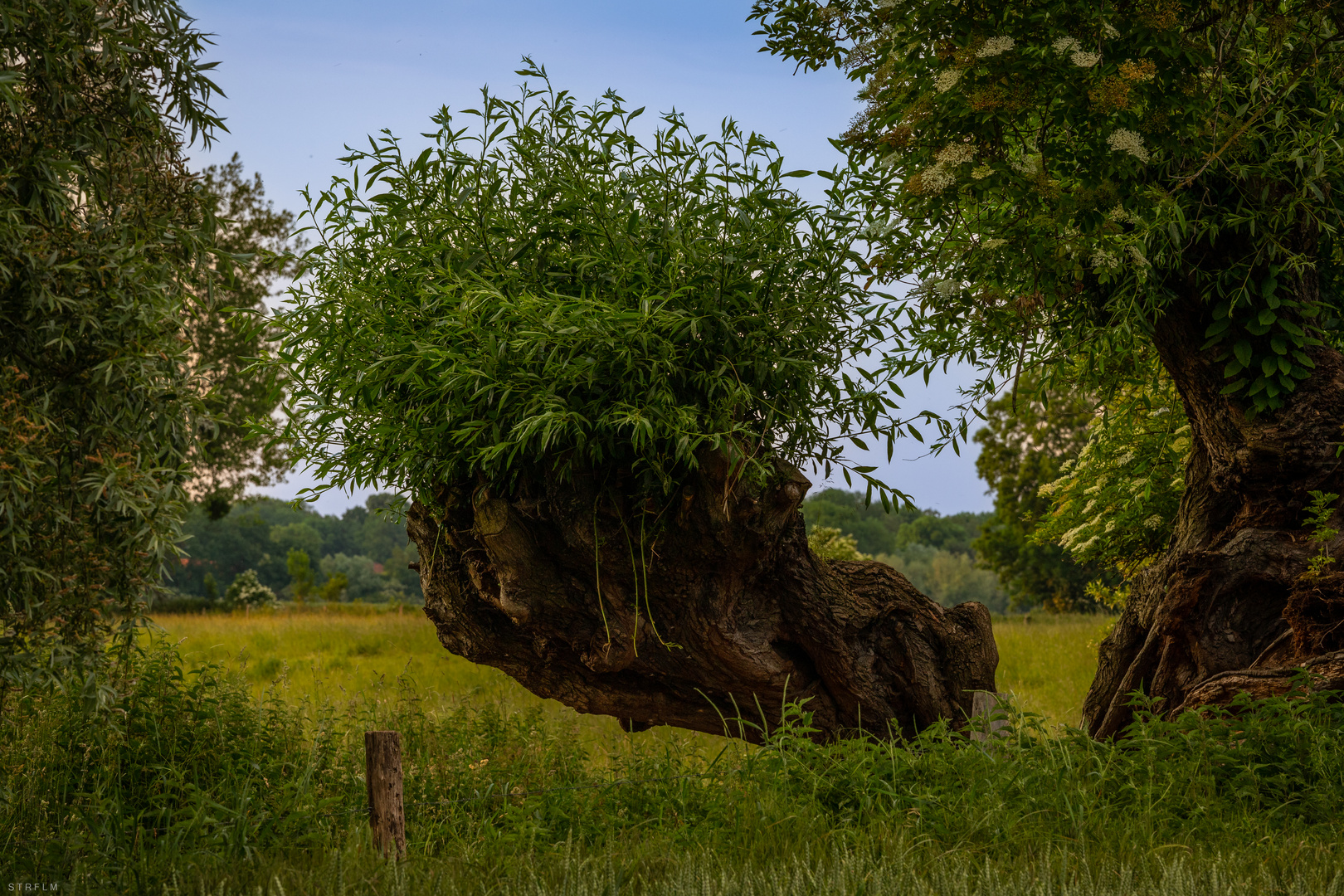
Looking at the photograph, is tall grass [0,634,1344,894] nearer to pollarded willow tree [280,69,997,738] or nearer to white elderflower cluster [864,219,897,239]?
pollarded willow tree [280,69,997,738]

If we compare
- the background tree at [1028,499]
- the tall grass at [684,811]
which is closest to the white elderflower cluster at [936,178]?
the tall grass at [684,811]

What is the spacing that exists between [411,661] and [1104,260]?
9.94m

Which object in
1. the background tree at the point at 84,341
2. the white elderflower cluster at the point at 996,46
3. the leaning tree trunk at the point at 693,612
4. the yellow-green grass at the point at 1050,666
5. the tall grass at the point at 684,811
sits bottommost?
the yellow-green grass at the point at 1050,666

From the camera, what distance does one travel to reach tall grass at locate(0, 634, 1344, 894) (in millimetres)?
3508

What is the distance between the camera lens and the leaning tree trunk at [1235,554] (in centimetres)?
600

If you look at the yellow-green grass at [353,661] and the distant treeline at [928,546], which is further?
the distant treeline at [928,546]

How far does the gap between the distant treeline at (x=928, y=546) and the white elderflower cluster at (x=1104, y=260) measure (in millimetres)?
34653

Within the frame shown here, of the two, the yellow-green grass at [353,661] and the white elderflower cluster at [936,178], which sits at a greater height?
the white elderflower cluster at [936,178]

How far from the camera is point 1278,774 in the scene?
4.50m

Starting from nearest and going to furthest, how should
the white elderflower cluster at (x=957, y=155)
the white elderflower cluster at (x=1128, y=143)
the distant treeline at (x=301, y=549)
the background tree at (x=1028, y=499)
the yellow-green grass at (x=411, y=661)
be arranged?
1. the white elderflower cluster at (x=1128, y=143)
2. the white elderflower cluster at (x=957, y=155)
3. the yellow-green grass at (x=411, y=661)
4. the background tree at (x=1028, y=499)
5. the distant treeline at (x=301, y=549)

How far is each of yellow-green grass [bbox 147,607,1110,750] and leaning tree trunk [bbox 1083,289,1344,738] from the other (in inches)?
124

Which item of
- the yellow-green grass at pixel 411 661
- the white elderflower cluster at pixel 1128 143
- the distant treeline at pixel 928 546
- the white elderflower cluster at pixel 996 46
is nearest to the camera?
the white elderflower cluster at pixel 996 46

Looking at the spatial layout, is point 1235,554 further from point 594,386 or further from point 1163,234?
point 594,386

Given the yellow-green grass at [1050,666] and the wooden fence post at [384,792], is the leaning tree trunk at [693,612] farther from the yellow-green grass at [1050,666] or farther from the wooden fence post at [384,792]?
the yellow-green grass at [1050,666]
